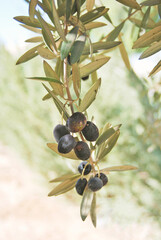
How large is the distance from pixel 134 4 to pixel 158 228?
2.08 metres

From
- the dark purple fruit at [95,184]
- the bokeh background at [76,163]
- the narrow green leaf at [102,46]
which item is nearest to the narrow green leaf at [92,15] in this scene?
the narrow green leaf at [102,46]

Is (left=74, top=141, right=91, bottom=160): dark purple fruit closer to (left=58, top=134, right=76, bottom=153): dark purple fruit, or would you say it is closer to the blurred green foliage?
(left=58, top=134, right=76, bottom=153): dark purple fruit

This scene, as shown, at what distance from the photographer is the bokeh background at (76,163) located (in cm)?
211

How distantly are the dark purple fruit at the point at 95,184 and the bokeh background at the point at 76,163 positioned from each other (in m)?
1.40

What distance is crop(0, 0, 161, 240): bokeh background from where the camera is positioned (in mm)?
2105

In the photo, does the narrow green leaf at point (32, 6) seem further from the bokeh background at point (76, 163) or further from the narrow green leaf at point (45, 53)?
the bokeh background at point (76, 163)

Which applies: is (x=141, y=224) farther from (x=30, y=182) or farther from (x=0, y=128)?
(x=0, y=128)

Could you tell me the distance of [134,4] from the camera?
0.23m

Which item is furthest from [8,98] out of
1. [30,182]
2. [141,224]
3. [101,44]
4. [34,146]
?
[101,44]

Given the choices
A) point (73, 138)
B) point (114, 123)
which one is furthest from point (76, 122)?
point (114, 123)

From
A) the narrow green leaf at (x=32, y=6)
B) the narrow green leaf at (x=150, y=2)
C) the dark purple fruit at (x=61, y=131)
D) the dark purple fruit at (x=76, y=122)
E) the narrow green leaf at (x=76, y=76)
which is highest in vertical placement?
the narrow green leaf at (x=32, y=6)

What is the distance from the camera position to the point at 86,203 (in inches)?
9.0

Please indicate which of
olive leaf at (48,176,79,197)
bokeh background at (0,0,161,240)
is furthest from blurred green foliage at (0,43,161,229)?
olive leaf at (48,176,79,197)

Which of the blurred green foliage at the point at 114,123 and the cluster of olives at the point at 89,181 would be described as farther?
the blurred green foliage at the point at 114,123
